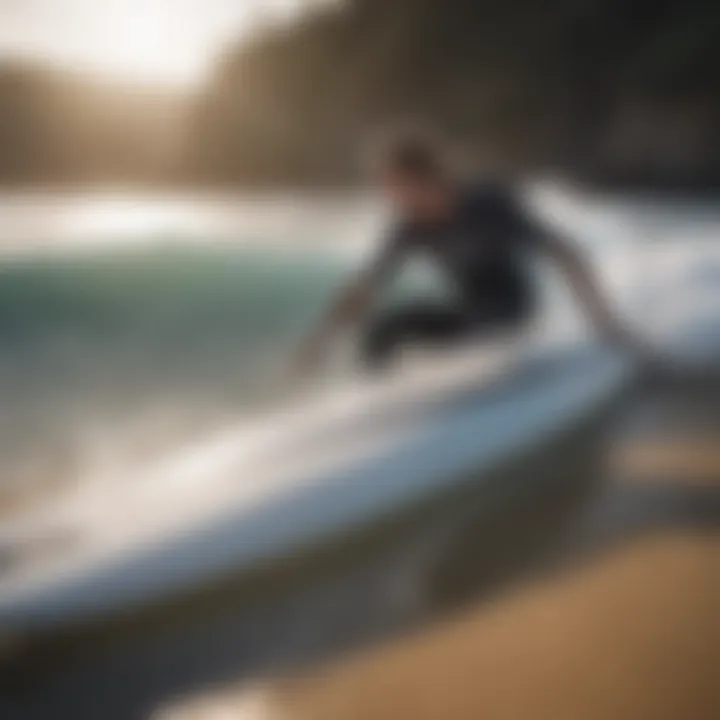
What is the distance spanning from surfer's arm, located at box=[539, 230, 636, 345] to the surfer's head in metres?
0.14

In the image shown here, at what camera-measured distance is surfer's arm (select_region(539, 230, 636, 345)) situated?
1.12 m

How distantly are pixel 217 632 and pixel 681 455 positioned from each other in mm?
583

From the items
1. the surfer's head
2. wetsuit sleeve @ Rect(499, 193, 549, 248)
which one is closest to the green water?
the surfer's head

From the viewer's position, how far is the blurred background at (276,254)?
0.95 metres

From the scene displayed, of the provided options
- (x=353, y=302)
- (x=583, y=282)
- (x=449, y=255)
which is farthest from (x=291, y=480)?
(x=583, y=282)

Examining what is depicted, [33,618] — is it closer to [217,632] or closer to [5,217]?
[217,632]

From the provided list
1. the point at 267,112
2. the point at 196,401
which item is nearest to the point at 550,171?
the point at 267,112

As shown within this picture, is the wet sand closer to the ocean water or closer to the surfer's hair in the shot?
the ocean water

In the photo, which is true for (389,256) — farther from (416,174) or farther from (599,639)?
(599,639)

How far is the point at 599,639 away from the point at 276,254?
548 millimetres

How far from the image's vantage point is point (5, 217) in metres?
0.96

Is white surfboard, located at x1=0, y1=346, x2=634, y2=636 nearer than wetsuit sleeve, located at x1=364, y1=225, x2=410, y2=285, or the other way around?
white surfboard, located at x1=0, y1=346, x2=634, y2=636

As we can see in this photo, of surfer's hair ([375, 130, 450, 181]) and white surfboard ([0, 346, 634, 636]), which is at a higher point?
surfer's hair ([375, 130, 450, 181])

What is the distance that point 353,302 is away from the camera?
1049 mm
